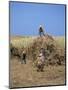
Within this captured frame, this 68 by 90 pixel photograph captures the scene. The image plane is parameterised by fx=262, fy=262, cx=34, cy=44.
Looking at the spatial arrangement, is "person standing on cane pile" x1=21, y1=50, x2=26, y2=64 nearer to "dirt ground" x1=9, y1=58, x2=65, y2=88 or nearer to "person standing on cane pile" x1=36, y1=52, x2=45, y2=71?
"dirt ground" x1=9, y1=58, x2=65, y2=88

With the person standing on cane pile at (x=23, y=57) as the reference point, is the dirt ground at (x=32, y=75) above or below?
below

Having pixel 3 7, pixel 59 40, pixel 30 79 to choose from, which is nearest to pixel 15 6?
pixel 3 7

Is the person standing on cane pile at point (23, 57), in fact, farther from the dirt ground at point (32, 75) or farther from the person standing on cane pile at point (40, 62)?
the person standing on cane pile at point (40, 62)

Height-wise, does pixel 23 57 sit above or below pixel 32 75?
above

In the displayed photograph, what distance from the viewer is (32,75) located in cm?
275

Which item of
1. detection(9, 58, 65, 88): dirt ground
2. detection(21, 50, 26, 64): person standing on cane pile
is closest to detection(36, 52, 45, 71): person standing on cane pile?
detection(9, 58, 65, 88): dirt ground

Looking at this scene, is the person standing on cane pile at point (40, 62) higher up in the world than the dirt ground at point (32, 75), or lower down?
higher up

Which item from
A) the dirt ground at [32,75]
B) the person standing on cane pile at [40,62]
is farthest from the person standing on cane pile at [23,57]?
the person standing on cane pile at [40,62]

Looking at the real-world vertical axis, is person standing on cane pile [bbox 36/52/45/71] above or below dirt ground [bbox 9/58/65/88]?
above

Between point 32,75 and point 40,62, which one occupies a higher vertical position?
point 40,62

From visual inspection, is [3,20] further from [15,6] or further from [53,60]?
[53,60]

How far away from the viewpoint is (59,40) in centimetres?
282

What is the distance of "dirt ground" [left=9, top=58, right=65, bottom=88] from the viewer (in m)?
2.70

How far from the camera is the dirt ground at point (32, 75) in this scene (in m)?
2.70
